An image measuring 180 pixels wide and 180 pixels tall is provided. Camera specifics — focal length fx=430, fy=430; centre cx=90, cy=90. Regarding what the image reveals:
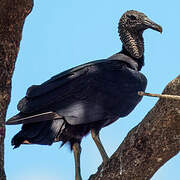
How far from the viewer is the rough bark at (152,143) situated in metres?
3.12

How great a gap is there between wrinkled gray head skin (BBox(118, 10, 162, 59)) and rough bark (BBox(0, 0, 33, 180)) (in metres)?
2.14

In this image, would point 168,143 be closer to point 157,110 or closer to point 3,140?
point 157,110

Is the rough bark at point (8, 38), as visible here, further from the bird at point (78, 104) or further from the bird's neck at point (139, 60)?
the bird's neck at point (139, 60)

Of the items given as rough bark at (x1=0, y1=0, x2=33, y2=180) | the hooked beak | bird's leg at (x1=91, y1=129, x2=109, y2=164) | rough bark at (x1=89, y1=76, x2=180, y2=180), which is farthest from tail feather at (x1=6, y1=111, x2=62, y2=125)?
the hooked beak

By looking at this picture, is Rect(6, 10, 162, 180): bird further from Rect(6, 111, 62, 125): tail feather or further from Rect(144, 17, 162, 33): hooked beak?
Rect(144, 17, 162, 33): hooked beak

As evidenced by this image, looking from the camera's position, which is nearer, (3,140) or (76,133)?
(3,140)

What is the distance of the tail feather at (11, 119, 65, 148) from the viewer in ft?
13.0

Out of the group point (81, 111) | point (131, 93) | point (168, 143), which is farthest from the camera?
point (131, 93)

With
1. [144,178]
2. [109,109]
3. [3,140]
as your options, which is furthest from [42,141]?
[144,178]

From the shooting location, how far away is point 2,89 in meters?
3.63

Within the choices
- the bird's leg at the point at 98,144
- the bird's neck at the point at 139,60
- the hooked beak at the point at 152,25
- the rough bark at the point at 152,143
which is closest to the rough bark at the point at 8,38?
the rough bark at the point at 152,143

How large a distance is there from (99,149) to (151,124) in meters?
1.42

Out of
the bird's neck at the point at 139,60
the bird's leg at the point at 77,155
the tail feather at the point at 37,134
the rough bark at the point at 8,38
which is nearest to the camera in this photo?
the rough bark at the point at 8,38

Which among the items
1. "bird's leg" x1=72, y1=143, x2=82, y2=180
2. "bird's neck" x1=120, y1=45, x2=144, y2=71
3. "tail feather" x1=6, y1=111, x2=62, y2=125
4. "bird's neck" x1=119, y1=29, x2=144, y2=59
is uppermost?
"bird's neck" x1=119, y1=29, x2=144, y2=59
